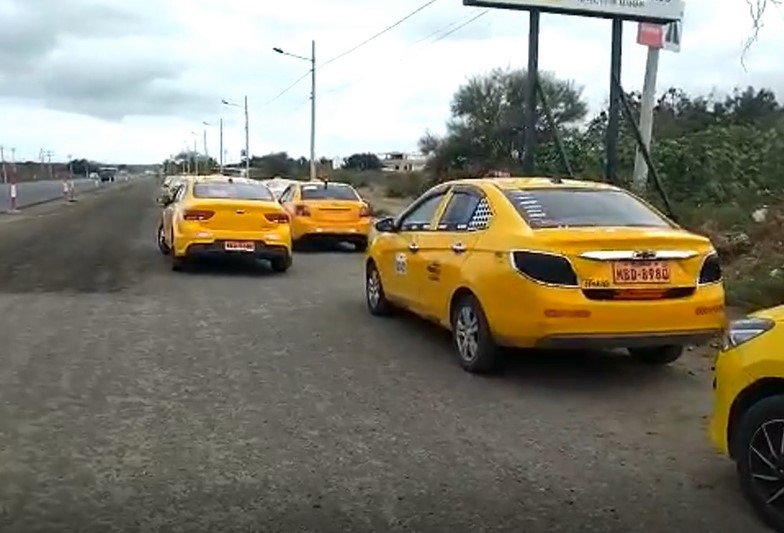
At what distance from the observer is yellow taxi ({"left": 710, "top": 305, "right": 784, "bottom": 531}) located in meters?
4.59

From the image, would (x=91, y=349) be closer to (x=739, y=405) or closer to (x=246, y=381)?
(x=246, y=381)

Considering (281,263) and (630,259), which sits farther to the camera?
(281,263)

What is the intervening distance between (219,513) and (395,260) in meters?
5.38

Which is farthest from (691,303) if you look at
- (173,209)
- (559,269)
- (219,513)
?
(173,209)

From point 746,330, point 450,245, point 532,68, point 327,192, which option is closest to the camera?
point 746,330

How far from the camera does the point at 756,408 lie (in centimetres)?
471

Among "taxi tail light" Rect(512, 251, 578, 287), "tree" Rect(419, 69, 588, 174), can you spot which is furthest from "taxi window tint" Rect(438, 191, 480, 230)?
"tree" Rect(419, 69, 588, 174)

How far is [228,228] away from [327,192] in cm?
589

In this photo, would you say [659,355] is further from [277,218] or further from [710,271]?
[277,218]

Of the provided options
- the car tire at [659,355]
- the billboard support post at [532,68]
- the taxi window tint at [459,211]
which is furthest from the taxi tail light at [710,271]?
the billboard support post at [532,68]

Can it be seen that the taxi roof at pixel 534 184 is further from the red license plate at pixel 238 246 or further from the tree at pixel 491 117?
the tree at pixel 491 117

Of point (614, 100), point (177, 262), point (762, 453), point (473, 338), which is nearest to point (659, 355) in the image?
point (473, 338)

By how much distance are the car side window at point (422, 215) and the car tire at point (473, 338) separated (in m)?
1.32

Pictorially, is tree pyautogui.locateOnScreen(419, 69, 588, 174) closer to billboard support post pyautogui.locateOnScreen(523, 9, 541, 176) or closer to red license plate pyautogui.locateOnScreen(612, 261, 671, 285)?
billboard support post pyautogui.locateOnScreen(523, 9, 541, 176)
